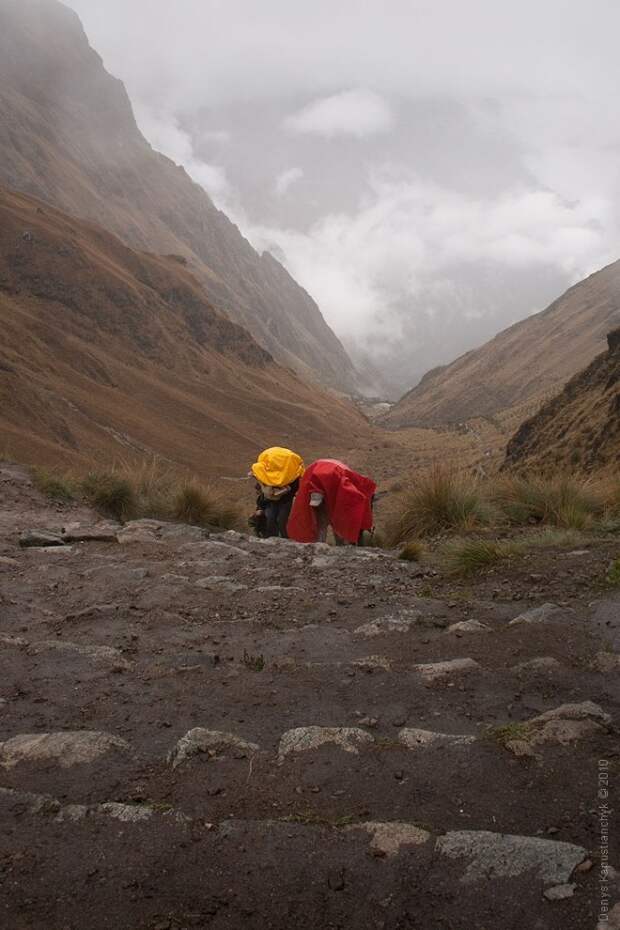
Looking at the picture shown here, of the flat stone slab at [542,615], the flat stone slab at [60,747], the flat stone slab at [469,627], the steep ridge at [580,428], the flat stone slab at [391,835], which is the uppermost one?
the steep ridge at [580,428]

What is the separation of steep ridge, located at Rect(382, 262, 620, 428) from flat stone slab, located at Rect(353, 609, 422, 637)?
278 feet

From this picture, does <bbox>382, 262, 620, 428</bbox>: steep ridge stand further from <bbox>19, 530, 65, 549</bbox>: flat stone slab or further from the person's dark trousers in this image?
<bbox>19, 530, 65, 549</bbox>: flat stone slab

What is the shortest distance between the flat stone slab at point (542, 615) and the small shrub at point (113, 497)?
684 centimetres

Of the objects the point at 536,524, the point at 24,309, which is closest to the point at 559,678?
the point at 536,524

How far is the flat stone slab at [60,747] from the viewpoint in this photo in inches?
115

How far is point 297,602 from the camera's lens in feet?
17.2

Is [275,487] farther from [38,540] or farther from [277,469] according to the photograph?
[38,540]

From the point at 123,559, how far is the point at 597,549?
4.28 meters

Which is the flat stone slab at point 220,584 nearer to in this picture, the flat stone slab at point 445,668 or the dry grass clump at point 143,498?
the flat stone slab at point 445,668

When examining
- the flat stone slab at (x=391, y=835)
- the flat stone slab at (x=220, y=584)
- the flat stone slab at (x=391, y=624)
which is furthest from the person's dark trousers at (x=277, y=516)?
the flat stone slab at (x=391, y=835)

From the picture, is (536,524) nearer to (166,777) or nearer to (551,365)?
(166,777)

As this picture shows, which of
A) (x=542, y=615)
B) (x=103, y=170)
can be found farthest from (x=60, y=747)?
(x=103, y=170)

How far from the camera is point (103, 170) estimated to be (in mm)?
120750

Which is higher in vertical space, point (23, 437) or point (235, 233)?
point (235, 233)
